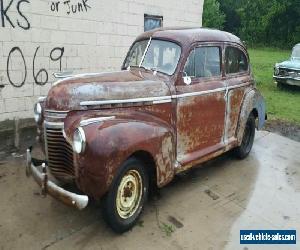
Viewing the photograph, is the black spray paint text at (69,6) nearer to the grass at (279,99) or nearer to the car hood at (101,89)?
the car hood at (101,89)

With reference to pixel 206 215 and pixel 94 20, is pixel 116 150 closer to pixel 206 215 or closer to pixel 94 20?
pixel 206 215

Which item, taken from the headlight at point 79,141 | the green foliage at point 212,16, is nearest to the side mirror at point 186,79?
the headlight at point 79,141

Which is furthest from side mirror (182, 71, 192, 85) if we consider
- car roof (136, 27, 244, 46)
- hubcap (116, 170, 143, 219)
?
hubcap (116, 170, 143, 219)

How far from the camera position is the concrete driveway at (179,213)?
3.89m

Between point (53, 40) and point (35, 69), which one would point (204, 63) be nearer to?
point (53, 40)

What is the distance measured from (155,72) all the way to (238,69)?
1.88m

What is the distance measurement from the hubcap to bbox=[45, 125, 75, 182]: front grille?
566 millimetres

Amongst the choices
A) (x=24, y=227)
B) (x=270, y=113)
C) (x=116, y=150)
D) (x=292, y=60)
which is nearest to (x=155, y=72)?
(x=116, y=150)

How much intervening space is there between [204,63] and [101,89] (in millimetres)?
1789

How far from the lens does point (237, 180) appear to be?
18.2ft

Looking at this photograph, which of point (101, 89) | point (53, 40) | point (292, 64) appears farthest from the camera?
point (292, 64)

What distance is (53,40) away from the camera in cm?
643

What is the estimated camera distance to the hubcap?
390 centimetres

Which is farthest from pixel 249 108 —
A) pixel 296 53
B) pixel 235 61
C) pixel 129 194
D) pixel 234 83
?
pixel 296 53
